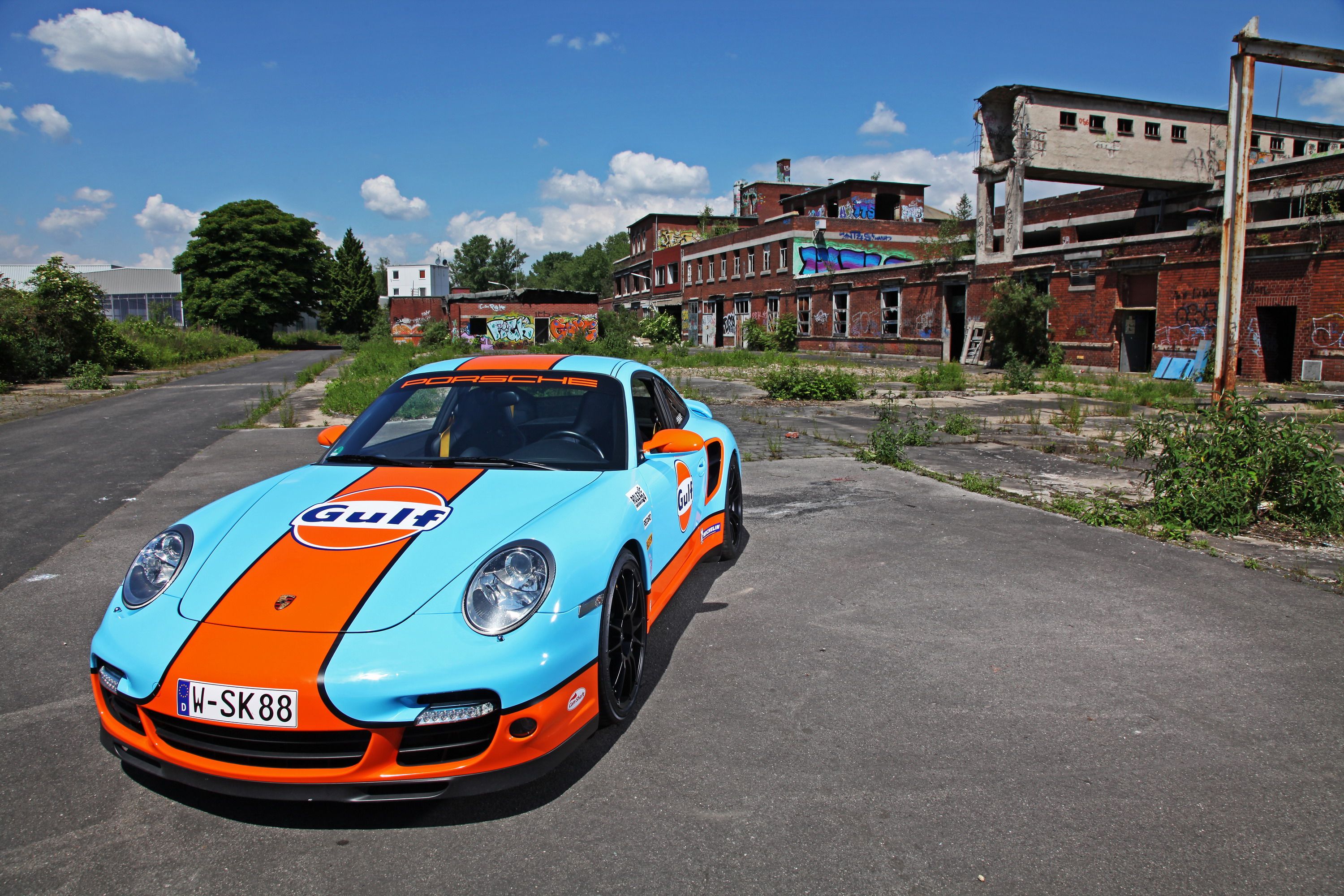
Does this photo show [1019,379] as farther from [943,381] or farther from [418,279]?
[418,279]

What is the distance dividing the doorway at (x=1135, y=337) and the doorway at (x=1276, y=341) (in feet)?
11.8

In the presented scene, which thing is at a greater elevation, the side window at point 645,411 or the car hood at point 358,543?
the side window at point 645,411

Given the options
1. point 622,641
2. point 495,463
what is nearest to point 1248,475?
point 622,641

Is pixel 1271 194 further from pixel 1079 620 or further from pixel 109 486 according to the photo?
pixel 109 486

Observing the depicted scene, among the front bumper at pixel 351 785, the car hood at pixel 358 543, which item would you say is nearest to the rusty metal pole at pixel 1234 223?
the car hood at pixel 358 543

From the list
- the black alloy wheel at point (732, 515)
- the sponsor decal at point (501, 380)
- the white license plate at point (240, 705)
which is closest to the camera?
the white license plate at point (240, 705)

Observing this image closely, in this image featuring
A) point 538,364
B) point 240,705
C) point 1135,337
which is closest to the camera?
point 240,705

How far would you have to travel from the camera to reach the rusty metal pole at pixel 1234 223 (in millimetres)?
12281

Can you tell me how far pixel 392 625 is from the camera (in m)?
2.61

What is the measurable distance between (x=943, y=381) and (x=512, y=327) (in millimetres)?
37115

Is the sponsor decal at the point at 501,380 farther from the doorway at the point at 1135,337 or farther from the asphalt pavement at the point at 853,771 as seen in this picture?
the doorway at the point at 1135,337

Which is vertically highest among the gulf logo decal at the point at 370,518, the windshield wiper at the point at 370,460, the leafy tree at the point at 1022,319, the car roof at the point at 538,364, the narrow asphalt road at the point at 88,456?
the leafy tree at the point at 1022,319

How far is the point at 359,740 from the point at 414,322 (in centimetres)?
6003

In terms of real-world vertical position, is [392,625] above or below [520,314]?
below
